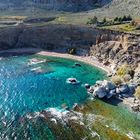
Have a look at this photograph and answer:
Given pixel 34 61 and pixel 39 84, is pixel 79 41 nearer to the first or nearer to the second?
pixel 34 61

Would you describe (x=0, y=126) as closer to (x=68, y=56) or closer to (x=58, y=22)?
(x=68, y=56)

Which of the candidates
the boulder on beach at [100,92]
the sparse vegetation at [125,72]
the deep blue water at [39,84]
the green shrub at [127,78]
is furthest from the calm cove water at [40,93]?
the green shrub at [127,78]

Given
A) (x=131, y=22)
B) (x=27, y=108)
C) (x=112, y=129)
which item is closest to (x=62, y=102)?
(x=27, y=108)

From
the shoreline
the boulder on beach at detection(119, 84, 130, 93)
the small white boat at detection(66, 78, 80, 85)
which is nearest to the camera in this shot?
the boulder on beach at detection(119, 84, 130, 93)

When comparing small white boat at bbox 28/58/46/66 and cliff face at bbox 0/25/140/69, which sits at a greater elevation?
cliff face at bbox 0/25/140/69

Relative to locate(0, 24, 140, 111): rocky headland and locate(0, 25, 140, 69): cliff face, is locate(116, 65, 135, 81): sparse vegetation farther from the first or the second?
locate(0, 25, 140, 69): cliff face

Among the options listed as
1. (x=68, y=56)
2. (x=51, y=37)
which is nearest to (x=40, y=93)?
(x=68, y=56)

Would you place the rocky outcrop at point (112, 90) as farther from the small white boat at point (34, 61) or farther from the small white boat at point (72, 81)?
the small white boat at point (34, 61)

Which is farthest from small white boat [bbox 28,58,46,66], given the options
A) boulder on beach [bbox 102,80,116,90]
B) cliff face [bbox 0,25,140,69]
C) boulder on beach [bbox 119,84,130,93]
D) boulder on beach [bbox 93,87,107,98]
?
boulder on beach [bbox 119,84,130,93]

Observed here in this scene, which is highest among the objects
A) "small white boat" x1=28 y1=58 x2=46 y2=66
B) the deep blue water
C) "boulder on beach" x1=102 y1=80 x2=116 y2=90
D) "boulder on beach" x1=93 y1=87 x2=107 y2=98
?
"boulder on beach" x1=102 y1=80 x2=116 y2=90
